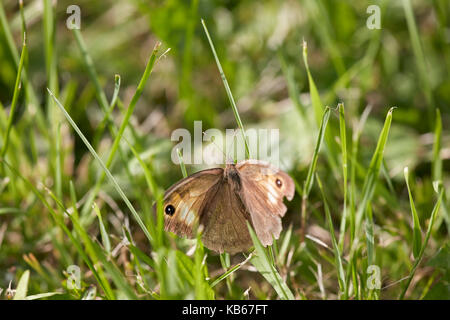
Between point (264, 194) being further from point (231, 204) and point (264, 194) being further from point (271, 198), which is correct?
point (231, 204)

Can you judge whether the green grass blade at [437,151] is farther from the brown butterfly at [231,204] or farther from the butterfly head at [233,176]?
the butterfly head at [233,176]

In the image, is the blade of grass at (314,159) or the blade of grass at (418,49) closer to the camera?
the blade of grass at (314,159)

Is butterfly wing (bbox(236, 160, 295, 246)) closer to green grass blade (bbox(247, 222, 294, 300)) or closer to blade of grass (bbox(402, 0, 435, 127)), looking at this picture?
green grass blade (bbox(247, 222, 294, 300))

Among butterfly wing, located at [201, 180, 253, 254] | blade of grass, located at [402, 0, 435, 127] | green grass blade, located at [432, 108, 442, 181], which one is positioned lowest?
butterfly wing, located at [201, 180, 253, 254]

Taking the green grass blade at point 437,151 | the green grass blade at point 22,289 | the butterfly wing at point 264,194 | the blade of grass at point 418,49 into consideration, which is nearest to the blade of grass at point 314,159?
the butterfly wing at point 264,194

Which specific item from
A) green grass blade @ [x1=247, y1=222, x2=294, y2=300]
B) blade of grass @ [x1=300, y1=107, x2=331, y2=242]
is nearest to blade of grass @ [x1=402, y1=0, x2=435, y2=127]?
blade of grass @ [x1=300, y1=107, x2=331, y2=242]

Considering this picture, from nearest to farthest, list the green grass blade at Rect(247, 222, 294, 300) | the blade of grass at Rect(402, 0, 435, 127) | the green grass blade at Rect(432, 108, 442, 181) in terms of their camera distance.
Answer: the green grass blade at Rect(247, 222, 294, 300) < the green grass blade at Rect(432, 108, 442, 181) < the blade of grass at Rect(402, 0, 435, 127)

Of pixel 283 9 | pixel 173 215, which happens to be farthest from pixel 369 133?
pixel 173 215

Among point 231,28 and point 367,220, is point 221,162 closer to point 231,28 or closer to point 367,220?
point 367,220
